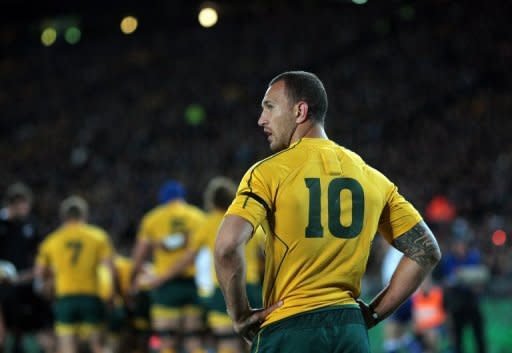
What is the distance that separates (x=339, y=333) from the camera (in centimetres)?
367

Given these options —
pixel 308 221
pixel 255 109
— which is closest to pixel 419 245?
pixel 308 221

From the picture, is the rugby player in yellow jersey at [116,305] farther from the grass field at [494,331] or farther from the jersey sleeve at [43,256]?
the grass field at [494,331]

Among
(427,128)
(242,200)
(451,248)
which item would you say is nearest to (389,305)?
(242,200)

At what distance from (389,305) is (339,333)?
0.44m

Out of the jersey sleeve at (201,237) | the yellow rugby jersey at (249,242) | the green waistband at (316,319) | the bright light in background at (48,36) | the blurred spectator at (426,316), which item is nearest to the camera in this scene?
the green waistband at (316,319)

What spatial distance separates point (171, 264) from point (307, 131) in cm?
717

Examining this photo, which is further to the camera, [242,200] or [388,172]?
[388,172]

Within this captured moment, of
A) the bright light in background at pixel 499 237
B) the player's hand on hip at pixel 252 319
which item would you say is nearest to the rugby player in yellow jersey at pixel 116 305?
the player's hand on hip at pixel 252 319

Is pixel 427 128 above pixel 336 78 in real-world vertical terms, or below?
below

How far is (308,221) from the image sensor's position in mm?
3670

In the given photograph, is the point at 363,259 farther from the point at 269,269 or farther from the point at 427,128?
the point at 427,128

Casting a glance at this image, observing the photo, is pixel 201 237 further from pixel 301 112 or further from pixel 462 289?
pixel 301 112

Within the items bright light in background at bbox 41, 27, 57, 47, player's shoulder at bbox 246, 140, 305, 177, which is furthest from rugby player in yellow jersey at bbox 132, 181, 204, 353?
bright light in background at bbox 41, 27, 57, 47

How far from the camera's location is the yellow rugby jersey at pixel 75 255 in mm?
11078
